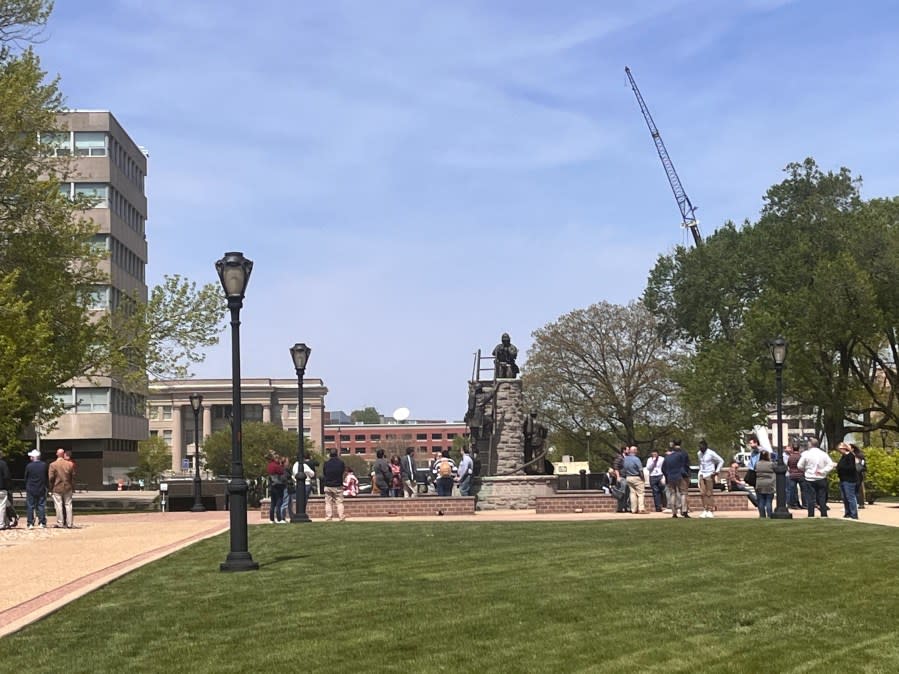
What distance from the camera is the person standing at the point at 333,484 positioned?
26.4 m

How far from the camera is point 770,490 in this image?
84.2ft

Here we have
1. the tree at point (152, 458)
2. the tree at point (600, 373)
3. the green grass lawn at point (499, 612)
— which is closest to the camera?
the green grass lawn at point (499, 612)

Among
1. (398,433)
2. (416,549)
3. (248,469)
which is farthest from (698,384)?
(398,433)

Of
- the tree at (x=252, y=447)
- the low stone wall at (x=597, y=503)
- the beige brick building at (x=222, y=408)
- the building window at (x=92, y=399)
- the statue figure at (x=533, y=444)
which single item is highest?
the beige brick building at (x=222, y=408)

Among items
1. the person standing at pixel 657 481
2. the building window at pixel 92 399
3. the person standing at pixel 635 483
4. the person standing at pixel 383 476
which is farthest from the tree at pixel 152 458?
the person standing at pixel 635 483

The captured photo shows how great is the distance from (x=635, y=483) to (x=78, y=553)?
1397 cm

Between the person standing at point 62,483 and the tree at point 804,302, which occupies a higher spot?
the tree at point 804,302

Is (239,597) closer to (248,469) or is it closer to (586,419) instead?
(586,419)

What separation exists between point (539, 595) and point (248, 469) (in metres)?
99.3

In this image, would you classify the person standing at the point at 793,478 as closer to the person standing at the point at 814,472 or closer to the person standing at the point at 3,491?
the person standing at the point at 814,472

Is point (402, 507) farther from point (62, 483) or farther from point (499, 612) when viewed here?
point (499, 612)

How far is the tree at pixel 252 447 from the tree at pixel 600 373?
39.6m

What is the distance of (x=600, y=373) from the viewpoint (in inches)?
2852

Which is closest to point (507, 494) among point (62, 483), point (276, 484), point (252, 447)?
point (276, 484)
